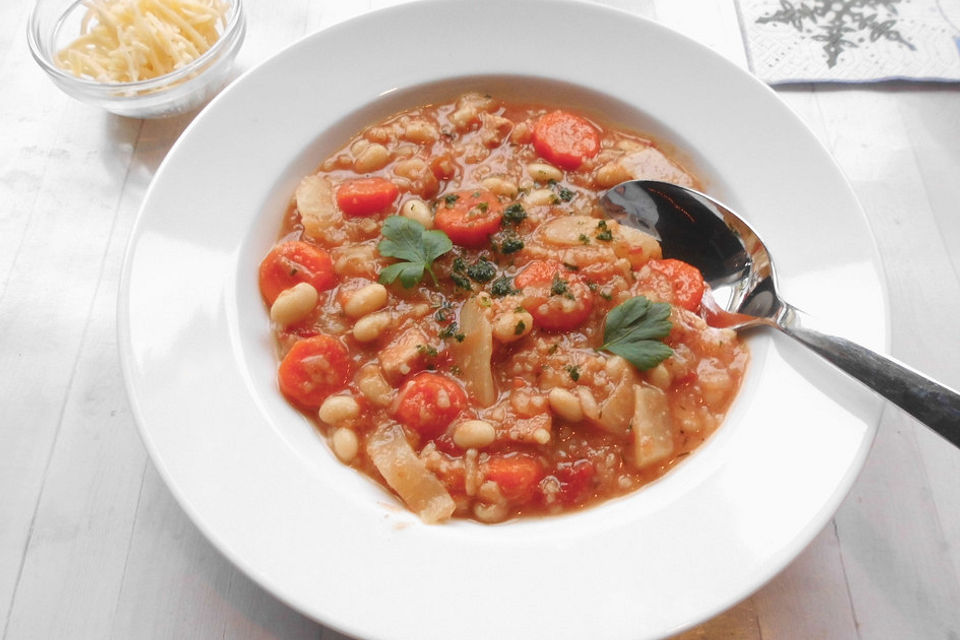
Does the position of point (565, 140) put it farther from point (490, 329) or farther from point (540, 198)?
point (490, 329)

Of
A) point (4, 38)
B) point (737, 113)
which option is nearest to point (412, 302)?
point (737, 113)

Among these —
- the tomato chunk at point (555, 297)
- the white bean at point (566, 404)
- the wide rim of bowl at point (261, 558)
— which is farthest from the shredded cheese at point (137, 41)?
the white bean at point (566, 404)

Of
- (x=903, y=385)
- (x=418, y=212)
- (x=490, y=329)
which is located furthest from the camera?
(x=418, y=212)

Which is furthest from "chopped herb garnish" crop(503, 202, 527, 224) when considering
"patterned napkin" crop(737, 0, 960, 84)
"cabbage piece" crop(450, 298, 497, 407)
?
"patterned napkin" crop(737, 0, 960, 84)

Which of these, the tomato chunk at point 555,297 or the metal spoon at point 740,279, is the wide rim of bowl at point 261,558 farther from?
the tomato chunk at point 555,297

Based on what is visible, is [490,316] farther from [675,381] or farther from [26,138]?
[26,138]

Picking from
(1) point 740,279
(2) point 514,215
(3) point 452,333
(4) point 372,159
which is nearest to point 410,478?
(3) point 452,333
